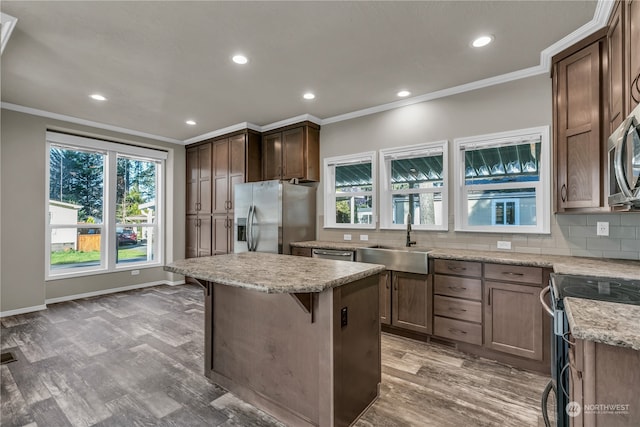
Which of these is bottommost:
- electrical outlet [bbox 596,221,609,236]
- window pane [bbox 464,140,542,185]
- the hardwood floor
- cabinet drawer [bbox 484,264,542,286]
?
the hardwood floor

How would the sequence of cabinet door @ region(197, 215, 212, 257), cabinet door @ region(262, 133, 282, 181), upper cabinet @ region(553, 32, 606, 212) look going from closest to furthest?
1. upper cabinet @ region(553, 32, 606, 212)
2. cabinet door @ region(262, 133, 282, 181)
3. cabinet door @ region(197, 215, 212, 257)

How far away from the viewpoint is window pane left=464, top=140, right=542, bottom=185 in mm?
3070

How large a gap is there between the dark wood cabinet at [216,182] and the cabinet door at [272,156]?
0.12 metres

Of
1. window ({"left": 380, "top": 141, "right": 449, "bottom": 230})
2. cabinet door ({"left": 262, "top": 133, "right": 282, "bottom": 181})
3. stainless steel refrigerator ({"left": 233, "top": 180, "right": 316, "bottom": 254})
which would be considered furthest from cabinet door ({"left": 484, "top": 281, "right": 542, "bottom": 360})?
cabinet door ({"left": 262, "top": 133, "right": 282, "bottom": 181})

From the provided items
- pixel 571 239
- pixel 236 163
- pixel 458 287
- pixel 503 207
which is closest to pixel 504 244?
pixel 503 207

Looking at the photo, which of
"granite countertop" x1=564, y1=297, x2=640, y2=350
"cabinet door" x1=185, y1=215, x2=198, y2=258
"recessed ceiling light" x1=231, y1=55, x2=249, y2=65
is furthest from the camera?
"cabinet door" x1=185, y1=215, x2=198, y2=258

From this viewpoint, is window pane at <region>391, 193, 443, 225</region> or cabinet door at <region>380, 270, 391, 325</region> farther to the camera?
window pane at <region>391, 193, 443, 225</region>

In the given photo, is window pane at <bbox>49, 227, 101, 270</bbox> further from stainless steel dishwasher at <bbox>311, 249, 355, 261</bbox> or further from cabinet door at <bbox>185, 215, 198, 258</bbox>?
stainless steel dishwasher at <bbox>311, 249, 355, 261</bbox>

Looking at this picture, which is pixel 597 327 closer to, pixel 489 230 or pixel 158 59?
pixel 489 230

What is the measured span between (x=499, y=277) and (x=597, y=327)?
180 centimetres

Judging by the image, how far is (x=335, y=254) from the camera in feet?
12.0

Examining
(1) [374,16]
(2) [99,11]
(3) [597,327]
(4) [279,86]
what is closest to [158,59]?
(2) [99,11]

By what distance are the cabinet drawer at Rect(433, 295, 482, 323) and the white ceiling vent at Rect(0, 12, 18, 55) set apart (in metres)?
4.02

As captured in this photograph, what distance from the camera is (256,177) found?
16.4ft
